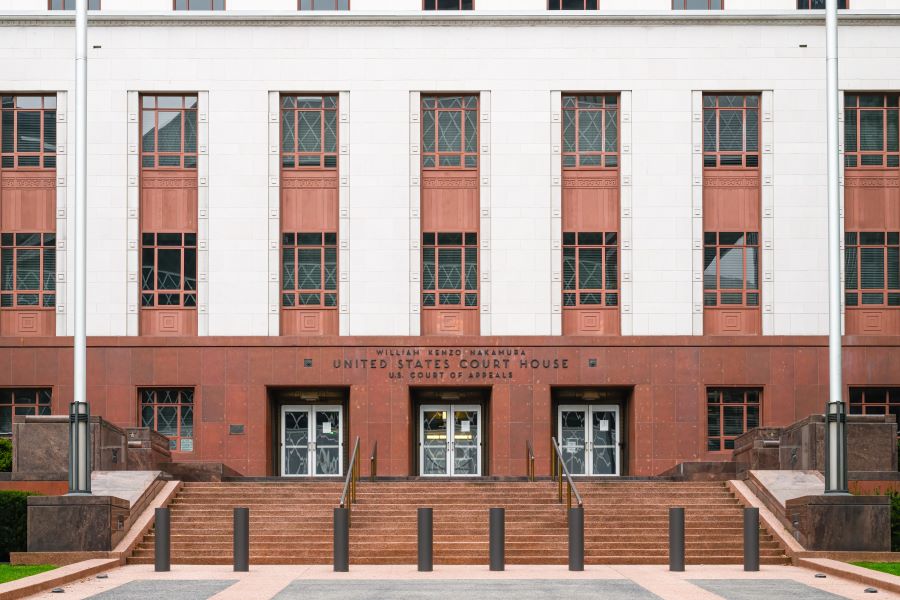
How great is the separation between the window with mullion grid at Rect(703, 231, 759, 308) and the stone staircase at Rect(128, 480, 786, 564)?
29.9 ft

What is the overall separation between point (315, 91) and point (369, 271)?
5115 mm

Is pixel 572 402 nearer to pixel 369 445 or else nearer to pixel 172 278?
pixel 369 445

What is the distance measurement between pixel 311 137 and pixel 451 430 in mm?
8834

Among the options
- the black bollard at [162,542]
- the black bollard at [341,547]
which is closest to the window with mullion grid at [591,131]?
the black bollard at [341,547]

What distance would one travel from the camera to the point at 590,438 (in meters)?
37.4

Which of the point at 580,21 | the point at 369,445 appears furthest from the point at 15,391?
the point at 580,21

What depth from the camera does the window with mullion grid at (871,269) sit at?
36.9 meters

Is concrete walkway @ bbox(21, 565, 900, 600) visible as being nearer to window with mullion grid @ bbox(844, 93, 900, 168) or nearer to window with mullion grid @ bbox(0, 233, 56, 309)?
window with mullion grid @ bbox(0, 233, 56, 309)

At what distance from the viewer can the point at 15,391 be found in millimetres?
36438

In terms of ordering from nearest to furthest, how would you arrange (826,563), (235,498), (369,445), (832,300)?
1. (826,563)
2. (832,300)
3. (235,498)
4. (369,445)

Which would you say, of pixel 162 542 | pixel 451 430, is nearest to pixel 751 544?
pixel 162 542

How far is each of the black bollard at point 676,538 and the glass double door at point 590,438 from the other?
15.2m

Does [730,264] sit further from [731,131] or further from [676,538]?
[676,538]

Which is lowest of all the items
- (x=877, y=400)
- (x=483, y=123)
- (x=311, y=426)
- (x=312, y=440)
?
(x=312, y=440)
